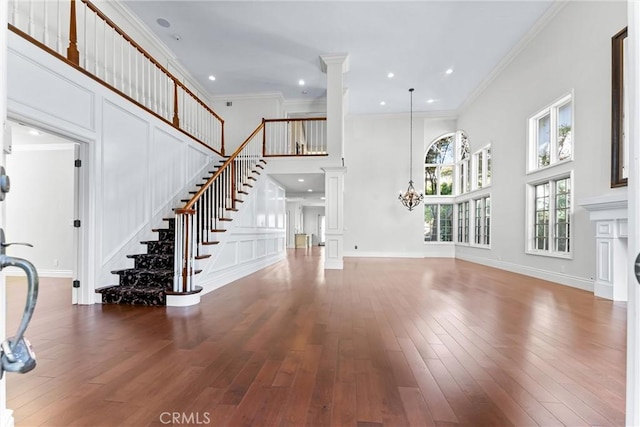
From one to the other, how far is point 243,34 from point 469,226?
28.6ft

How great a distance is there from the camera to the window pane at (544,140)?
5.75m

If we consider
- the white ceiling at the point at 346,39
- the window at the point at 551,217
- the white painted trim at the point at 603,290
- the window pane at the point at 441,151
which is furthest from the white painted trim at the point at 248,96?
the white painted trim at the point at 603,290

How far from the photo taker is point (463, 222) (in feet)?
32.9

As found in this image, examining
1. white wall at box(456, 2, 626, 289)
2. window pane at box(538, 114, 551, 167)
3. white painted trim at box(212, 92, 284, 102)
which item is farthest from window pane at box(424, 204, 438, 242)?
white painted trim at box(212, 92, 284, 102)

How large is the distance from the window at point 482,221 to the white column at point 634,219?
840 cm

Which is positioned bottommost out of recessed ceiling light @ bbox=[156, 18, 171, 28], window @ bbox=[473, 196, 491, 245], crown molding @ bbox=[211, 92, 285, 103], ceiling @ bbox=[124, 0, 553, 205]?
window @ bbox=[473, 196, 491, 245]

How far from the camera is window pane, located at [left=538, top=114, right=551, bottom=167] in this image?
18.9 feet

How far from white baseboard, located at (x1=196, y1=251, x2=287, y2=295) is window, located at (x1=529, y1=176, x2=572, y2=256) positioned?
19.7 feet

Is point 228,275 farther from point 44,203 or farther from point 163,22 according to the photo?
point 163,22

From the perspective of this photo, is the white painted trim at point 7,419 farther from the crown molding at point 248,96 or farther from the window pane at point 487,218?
Result: the window pane at point 487,218

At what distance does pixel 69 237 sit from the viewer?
541cm

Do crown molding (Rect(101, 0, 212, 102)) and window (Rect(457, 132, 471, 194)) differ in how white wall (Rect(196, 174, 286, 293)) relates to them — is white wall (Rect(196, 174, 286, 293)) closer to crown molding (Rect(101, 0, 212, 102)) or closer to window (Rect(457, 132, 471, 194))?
crown molding (Rect(101, 0, 212, 102))
